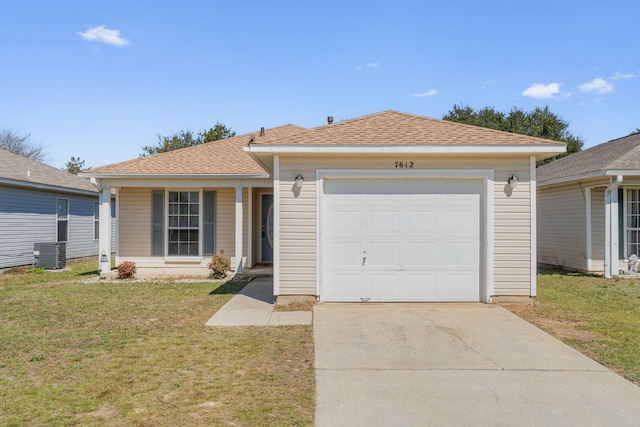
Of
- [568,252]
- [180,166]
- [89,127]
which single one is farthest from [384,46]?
[89,127]

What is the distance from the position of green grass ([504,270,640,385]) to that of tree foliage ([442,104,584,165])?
30.1 meters

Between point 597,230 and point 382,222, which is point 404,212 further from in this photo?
point 597,230

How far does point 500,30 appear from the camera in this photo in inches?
580

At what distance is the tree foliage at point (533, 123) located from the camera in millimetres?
38422

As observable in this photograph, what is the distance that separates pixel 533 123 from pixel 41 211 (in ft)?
123

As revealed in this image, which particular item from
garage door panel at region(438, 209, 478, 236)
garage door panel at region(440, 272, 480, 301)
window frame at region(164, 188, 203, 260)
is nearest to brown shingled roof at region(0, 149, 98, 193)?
window frame at region(164, 188, 203, 260)

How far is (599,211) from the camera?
12.9m

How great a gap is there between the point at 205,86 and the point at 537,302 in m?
15.5

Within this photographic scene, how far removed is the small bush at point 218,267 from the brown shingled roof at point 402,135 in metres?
4.93

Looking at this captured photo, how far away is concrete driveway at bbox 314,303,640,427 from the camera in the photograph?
3.74m

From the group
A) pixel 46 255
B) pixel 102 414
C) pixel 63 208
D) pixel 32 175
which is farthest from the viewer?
pixel 63 208

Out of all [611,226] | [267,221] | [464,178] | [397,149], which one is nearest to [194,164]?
[267,221]

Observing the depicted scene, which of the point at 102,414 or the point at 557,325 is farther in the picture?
the point at 557,325

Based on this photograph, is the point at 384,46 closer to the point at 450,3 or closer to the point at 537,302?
the point at 450,3
